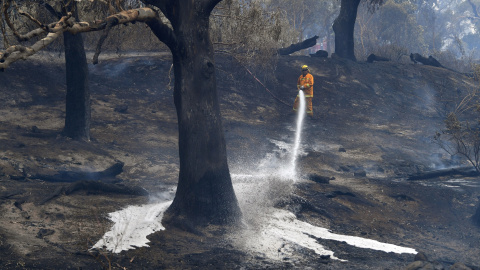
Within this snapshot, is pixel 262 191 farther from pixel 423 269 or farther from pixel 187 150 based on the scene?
pixel 423 269

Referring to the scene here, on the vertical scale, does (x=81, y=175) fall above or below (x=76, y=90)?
below

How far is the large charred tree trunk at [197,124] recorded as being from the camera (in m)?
7.41

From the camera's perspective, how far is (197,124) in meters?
7.62

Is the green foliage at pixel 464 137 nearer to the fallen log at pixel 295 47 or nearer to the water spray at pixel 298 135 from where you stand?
the water spray at pixel 298 135

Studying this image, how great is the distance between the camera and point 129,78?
57.9ft

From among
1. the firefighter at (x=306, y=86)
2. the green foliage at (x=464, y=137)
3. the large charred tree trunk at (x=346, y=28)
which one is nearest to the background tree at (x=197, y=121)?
the green foliage at (x=464, y=137)

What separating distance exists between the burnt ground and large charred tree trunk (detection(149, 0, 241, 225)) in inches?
20.4

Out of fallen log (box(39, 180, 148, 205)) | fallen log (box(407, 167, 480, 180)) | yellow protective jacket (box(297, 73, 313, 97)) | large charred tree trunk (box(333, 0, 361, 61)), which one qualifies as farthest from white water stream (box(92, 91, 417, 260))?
large charred tree trunk (box(333, 0, 361, 61))

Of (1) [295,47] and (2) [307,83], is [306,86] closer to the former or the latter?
(2) [307,83]

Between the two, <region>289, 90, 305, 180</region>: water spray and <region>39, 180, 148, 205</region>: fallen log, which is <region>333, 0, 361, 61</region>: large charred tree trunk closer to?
<region>289, 90, 305, 180</region>: water spray

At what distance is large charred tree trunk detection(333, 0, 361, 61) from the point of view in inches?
898

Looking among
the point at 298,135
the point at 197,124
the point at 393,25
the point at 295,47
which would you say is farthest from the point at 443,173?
the point at 393,25

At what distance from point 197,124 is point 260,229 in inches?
77.0

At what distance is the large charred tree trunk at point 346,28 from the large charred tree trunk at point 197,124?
16.7m
